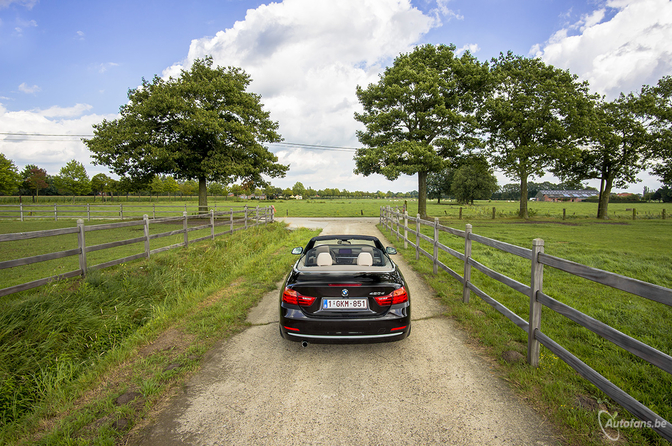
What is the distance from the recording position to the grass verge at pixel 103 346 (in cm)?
248

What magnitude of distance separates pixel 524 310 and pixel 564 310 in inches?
91.7

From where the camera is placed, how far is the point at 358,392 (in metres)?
2.83

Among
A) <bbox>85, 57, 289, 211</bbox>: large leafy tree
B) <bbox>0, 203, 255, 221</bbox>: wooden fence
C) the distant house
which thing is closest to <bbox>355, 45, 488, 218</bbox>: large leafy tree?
<bbox>85, 57, 289, 211</bbox>: large leafy tree

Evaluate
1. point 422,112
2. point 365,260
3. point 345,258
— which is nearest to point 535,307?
point 365,260

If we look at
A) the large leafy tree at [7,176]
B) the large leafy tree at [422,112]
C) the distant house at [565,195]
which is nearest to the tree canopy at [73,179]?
the large leafy tree at [7,176]

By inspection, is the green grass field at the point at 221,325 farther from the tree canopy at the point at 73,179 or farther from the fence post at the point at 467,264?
the tree canopy at the point at 73,179

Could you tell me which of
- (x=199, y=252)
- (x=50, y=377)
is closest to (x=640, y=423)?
(x=50, y=377)

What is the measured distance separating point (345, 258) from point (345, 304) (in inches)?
58.4

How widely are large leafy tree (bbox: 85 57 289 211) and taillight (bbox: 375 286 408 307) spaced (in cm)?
2174

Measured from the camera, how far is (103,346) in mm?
3990

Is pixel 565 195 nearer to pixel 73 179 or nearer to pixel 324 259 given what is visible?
pixel 324 259

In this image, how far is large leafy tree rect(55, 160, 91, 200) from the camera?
219 ft

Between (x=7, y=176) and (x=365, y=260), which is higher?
(x=7, y=176)

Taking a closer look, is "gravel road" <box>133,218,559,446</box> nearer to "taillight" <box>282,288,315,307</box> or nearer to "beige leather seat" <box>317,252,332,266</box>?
"taillight" <box>282,288,315,307</box>
